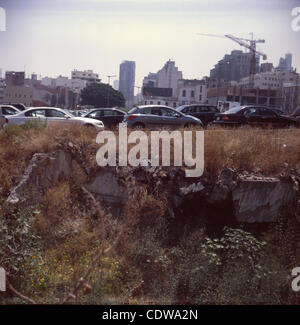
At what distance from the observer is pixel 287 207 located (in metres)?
8.05

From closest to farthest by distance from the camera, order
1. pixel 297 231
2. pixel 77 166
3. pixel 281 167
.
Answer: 1. pixel 297 231
2. pixel 281 167
3. pixel 77 166

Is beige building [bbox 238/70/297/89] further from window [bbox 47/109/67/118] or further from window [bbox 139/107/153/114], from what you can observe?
window [bbox 47/109/67/118]

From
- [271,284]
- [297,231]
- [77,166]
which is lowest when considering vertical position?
[271,284]

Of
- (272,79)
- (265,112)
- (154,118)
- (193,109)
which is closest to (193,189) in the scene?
(154,118)

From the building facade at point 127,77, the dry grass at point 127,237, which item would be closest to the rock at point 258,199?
the dry grass at point 127,237

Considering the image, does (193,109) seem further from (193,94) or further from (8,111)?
(193,94)

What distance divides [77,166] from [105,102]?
54.3m

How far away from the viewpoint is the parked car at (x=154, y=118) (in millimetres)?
13602

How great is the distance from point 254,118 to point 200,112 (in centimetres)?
369

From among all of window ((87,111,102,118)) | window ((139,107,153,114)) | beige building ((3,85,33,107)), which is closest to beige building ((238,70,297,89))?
beige building ((3,85,33,107))

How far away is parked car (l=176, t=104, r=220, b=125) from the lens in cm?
1794
